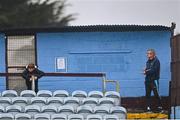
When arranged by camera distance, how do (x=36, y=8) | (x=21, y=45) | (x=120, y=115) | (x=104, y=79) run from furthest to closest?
(x=36, y=8)
(x=21, y=45)
(x=104, y=79)
(x=120, y=115)

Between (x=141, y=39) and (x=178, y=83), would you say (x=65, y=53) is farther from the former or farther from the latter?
(x=178, y=83)

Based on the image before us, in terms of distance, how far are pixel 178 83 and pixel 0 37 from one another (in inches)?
220

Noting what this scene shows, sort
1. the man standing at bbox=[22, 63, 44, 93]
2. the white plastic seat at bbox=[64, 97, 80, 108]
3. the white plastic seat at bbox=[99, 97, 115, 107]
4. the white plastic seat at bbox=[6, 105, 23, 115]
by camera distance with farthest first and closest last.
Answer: the man standing at bbox=[22, 63, 44, 93]
the white plastic seat at bbox=[64, 97, 80, 108]
the white plastic seat at bbox=[99, 97, 115, 107]
the white plastic seat at bbox=[6, 105, 23, 115]

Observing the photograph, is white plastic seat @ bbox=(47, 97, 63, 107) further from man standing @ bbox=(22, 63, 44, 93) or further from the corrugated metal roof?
the corrugated metal roof

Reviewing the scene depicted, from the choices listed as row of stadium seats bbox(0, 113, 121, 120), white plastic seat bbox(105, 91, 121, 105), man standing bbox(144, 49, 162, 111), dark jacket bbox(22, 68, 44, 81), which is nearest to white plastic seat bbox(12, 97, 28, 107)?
row of stadium seats bbox(0, 113, 121, 120)

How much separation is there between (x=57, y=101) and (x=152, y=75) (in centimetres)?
280

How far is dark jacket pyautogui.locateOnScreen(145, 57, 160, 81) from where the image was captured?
16531 millimetres

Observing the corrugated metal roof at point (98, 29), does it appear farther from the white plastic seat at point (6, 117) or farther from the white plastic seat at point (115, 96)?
the white plastic seat at point (6, 117)

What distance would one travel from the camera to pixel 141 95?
1819 centimetres

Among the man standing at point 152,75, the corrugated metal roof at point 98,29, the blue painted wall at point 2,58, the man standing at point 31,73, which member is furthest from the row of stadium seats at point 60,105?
the corrugated metal roof at point 98,29

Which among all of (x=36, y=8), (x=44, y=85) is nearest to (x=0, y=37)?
(x=44, y=85)

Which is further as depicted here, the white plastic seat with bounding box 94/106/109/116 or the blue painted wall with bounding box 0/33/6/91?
the blue painted wall with bounding box 0/33/6/91

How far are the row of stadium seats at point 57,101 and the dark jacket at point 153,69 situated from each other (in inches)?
60.2

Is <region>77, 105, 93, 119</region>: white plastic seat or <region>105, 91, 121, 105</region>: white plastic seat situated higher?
<region>105, 91, 121, 105</region>: white plastic seat
